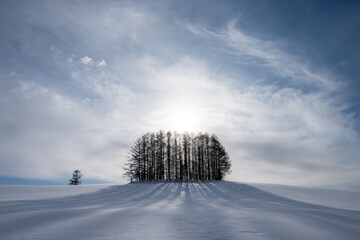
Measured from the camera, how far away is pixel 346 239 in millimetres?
4957

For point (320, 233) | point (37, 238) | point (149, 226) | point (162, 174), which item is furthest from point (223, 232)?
point (162, 174)

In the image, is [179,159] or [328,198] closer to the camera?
[328,198]

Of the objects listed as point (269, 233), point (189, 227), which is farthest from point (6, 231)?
point (269, 233)

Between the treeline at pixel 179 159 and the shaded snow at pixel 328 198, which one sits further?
the treeline at pixel 179 159

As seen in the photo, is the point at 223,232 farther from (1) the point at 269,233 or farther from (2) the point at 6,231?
(2) the point at 6,231

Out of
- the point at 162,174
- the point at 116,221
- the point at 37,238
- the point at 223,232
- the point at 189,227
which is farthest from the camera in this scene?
the point at 162,174

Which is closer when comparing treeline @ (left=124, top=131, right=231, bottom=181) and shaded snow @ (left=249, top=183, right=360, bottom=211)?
shaded snow @ (left=249, top=183, right=360, bottom=211)

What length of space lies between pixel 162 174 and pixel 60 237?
3827 cm

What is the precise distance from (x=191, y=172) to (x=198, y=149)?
5.21 m

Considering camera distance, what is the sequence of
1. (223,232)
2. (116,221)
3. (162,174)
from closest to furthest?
(223,232), (116,221), (162,174)

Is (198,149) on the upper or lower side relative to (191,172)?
upper

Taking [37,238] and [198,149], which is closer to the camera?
[37,238]

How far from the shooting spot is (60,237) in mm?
4777

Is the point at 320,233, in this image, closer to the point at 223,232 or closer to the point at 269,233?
the point at 269,233
